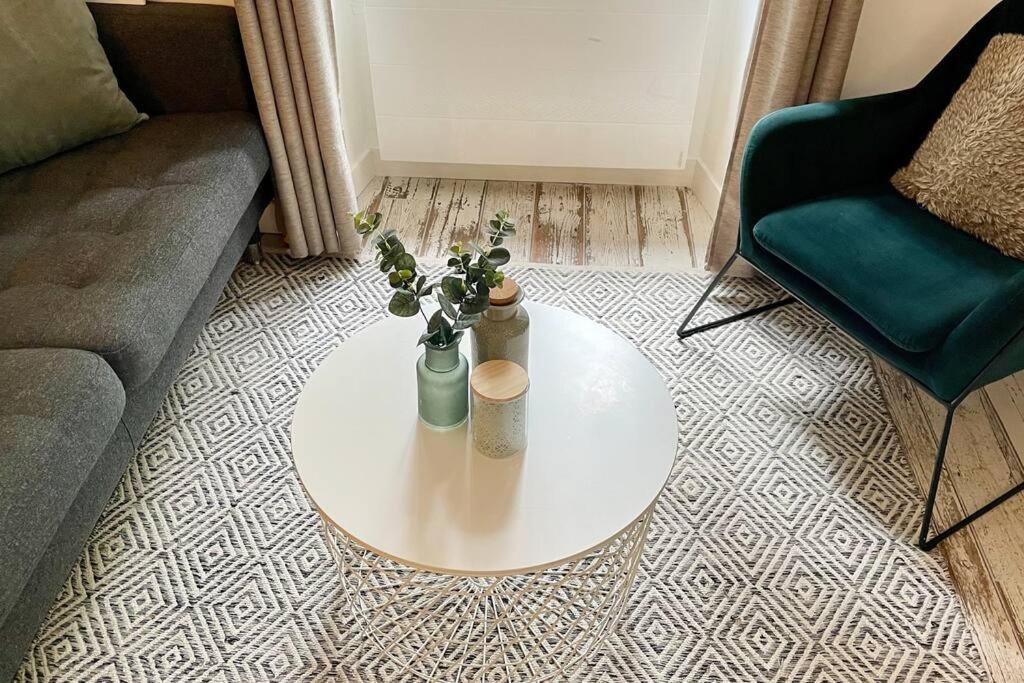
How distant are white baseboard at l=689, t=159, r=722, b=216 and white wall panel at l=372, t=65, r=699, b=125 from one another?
8.7 inches

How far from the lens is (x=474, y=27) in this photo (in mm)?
2387

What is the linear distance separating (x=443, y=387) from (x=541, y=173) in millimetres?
1712

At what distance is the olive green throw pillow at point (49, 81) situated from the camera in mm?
1763

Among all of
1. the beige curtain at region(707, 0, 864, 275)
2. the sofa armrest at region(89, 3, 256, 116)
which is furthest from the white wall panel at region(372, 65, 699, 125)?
the sofa armrest at region(89, 3, 256, 116)

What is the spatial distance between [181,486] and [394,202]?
1.31m

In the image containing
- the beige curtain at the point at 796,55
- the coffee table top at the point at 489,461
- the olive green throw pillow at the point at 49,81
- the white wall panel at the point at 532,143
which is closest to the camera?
the coffee table top at the point at 489,461

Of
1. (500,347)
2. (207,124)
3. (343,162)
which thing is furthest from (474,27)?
(500,347)

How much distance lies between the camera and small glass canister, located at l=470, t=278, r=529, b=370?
1205 mm

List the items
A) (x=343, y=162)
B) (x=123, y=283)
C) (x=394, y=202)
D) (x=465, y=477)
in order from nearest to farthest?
(x=465, y=477)
(x=123, y=283)
(x=343, y=162)
(x=394, y=202)

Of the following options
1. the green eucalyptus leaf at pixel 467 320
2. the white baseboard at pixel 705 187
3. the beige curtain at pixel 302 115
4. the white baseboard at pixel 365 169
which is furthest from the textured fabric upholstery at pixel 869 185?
the white baseboard at pixel 365 169

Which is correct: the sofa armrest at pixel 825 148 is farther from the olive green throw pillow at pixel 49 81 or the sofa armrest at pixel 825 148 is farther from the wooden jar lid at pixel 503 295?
the olive green throw pillow at pixel 49 81

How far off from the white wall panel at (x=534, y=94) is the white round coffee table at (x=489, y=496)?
1227 millimetres

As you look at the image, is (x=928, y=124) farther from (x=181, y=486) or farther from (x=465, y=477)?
(x=181, y=486)

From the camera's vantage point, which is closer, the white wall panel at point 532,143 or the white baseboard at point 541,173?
the white wall panel at point 532,143
